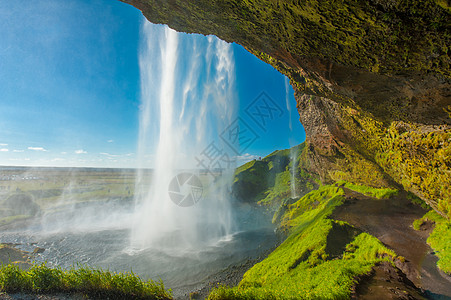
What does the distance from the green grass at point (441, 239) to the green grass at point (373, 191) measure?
18.6 ft

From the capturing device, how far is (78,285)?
859 cm

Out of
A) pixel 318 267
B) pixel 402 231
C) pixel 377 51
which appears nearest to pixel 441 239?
pixel 402 231

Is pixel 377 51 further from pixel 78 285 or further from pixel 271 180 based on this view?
pixel 271 180

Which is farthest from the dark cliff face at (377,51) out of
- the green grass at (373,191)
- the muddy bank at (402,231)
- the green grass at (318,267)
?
the green grass at (373,191)

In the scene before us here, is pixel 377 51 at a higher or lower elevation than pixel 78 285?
higher

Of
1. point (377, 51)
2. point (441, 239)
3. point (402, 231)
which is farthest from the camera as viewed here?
point (402, 231)

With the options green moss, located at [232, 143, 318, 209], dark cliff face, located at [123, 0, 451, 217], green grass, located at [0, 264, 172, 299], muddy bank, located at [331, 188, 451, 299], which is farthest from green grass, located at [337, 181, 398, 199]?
green grass, located at [0, 264, 172, 299]

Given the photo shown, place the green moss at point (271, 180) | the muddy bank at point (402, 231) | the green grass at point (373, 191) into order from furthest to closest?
the green moss at point (271, 180), the green grass at point (373, 191), the muddy bank at point (402, 231)

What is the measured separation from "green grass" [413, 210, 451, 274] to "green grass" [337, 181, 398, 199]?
18.6ft

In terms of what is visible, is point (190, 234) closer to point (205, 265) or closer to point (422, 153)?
point (205, 265)

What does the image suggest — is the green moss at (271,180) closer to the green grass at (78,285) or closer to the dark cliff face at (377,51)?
the dark cliff face at (377,51)

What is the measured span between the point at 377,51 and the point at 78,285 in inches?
616

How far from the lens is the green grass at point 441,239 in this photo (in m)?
9.52

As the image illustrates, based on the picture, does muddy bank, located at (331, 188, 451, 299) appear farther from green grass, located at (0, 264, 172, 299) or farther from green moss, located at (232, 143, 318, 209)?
green moss, located at (232, 143, 318, 209)
